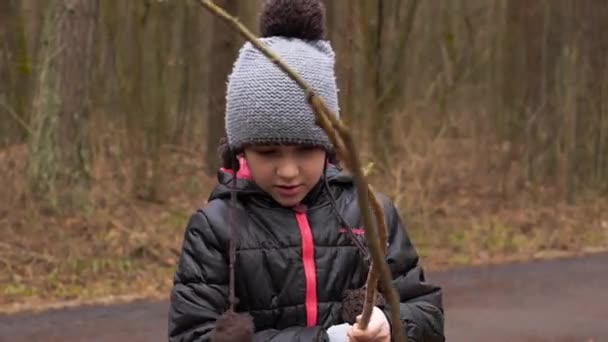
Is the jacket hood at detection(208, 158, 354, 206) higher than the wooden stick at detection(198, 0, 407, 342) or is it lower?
lower

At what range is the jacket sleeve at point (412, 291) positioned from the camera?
96.7 inches

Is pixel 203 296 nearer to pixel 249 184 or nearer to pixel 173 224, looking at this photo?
pixel 249 184

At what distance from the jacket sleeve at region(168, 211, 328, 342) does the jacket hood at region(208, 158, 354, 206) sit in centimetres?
13

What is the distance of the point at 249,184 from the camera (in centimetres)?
251

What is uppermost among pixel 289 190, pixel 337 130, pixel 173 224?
pixel 337 130

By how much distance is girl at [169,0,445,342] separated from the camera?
2379 millimetres

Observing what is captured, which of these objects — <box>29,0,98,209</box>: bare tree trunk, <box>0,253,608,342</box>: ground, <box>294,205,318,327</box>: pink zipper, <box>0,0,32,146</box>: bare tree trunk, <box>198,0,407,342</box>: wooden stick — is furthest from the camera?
<box>0,0,32,146</box>: bare tree trunk

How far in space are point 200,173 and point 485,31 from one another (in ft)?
20.3

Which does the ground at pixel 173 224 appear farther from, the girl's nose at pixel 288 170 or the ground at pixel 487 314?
the girl's nose at pixel 288 170

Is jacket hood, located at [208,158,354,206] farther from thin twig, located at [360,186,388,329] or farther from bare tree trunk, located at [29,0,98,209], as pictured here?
bare tree trunk, located at [29,0,98,209]

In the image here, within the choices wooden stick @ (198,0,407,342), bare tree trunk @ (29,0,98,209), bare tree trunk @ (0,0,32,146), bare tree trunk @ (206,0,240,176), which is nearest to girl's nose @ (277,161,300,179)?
wooden stick @ (198,0,407,342)

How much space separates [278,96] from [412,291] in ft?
2.04

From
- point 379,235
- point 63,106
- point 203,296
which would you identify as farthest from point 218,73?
point 379,235

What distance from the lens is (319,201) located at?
2568 mm
